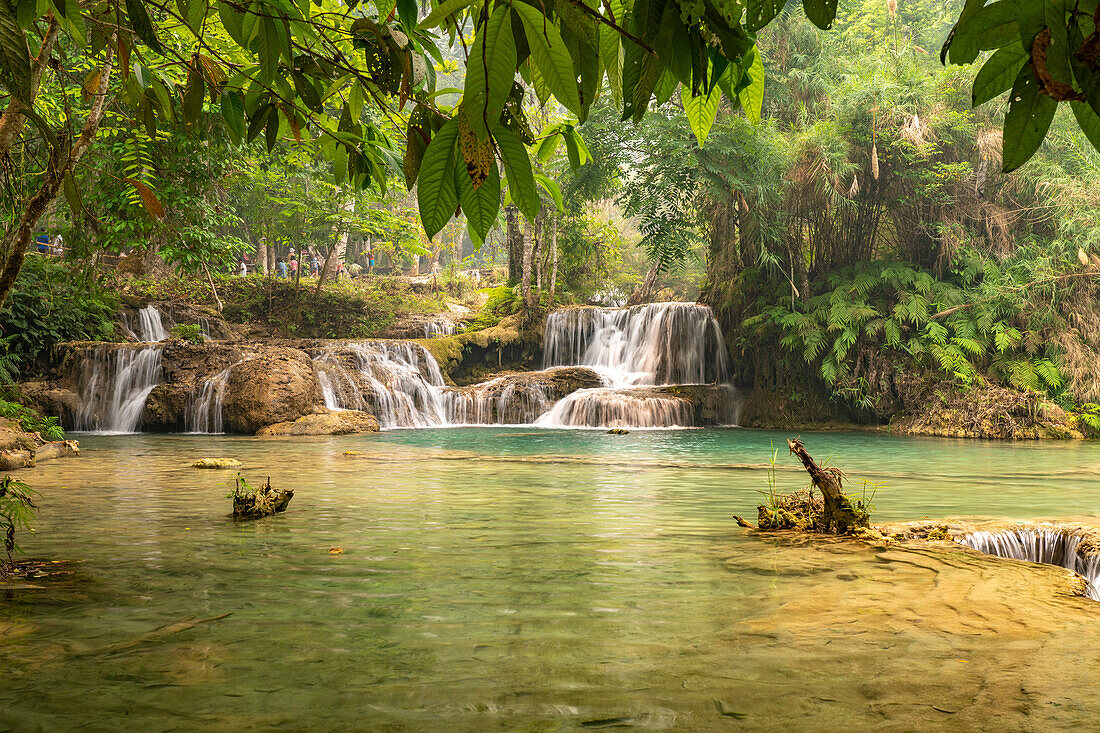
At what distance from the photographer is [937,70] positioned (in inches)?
664

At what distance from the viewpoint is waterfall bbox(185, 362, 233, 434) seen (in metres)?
15.2

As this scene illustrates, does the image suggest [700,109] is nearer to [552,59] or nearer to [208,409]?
[552,59]

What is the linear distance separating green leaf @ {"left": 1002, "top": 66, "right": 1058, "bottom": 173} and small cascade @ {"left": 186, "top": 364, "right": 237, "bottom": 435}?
16.0 m

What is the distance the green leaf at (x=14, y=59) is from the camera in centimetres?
121

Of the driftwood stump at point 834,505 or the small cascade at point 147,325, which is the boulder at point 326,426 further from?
the driftwood stump at point 834,505

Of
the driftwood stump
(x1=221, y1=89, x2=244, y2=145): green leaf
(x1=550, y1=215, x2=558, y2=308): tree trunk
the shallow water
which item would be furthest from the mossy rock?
(x1=550, y1=215, x2=558, y2=308): tree trunk

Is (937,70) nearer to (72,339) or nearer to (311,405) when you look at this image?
(311,405)

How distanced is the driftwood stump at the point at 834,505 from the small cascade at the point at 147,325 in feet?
60.9

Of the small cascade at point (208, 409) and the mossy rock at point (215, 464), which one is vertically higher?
the small cascade at point (208, 409)

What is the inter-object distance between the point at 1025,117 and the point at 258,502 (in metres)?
4.93

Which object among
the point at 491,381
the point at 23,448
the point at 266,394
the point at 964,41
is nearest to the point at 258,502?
the point at 964,41

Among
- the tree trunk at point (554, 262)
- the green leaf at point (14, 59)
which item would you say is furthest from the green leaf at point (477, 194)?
the tree trunk at point (554, 262)

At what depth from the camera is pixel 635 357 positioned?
19.9 meters

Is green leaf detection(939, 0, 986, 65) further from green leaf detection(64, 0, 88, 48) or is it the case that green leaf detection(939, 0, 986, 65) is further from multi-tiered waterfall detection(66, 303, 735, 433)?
multi-tiered waterfall detection(66, 303, 735, 433)
